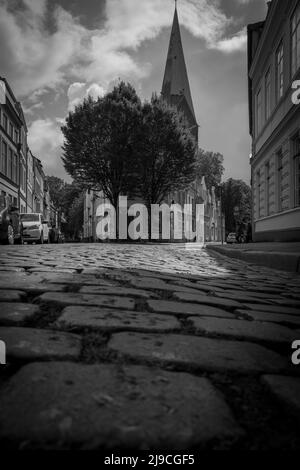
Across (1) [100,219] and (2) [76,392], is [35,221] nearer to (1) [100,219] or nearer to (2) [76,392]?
(1) [100,219]

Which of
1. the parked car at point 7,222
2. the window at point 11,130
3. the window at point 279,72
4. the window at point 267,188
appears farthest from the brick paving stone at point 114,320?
the window at point 11,130

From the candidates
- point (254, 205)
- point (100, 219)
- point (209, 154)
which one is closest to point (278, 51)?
point (254, 205)

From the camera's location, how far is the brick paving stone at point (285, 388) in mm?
1101

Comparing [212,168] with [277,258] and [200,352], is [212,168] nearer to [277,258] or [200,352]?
[277,258]

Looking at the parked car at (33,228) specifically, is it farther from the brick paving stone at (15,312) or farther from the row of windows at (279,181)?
the brick paving stone at (15,312)

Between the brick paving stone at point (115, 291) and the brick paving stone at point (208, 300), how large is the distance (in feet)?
0.83

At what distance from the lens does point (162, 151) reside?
2670 cm

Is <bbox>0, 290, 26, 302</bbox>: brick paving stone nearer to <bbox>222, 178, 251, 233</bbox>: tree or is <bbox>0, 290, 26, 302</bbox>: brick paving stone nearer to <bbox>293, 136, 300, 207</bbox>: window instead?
<bbox>293, 136, 300, 207</bbox>: window

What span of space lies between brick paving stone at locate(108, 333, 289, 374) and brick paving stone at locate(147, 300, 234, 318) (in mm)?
619

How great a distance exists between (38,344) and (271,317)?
1608mm

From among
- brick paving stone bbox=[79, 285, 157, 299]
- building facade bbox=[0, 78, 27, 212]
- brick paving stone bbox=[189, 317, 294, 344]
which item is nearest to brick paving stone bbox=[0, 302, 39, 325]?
brick paving stone bbox=[79, 285, 157, 299]

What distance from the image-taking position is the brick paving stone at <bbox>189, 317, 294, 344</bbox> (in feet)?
6.20

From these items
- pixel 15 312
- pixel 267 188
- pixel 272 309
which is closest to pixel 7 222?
pixel 267 188
